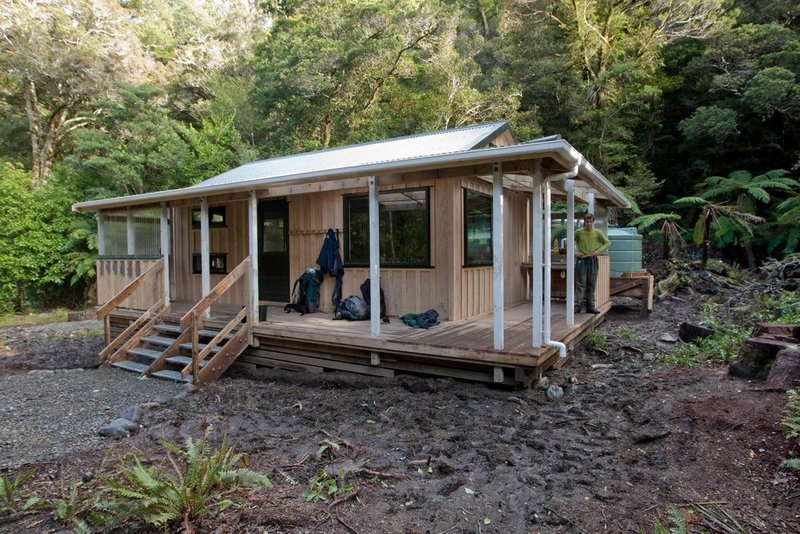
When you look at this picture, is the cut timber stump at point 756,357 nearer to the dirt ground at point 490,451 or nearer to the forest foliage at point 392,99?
the dirt ground at point 490,451

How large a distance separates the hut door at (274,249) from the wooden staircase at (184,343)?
1.48 m

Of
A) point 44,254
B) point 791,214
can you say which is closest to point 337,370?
point 791,214

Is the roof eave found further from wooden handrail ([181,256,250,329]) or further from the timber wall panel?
the timber wall panel

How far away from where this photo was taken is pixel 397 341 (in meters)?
5.25

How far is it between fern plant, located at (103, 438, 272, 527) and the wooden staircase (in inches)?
121

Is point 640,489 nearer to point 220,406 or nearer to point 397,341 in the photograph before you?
point 397,341

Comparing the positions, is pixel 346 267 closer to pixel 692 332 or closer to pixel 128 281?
pixel 128 281

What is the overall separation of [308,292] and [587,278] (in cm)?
436

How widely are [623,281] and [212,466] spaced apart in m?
8.32

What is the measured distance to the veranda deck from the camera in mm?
4789

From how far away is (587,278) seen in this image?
734 centimetres

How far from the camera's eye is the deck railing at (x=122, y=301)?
708cm

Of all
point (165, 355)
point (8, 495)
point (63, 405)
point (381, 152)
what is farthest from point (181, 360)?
point (381, 152)

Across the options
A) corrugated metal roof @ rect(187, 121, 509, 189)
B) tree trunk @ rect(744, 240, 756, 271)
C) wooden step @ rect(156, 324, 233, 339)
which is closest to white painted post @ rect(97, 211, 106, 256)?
corrugated metal roof @ rect(187, 121, 509, 189)
